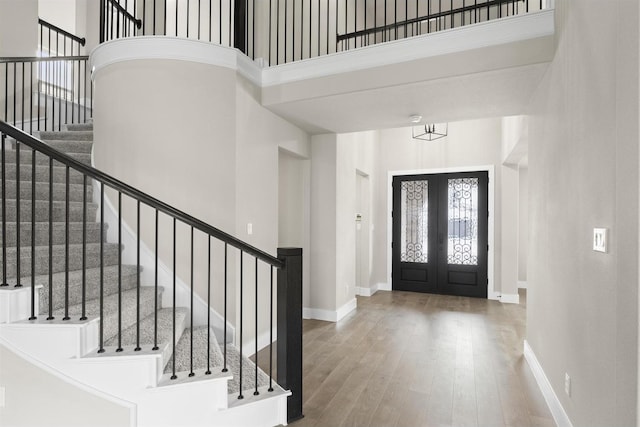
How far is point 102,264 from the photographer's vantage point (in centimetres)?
212

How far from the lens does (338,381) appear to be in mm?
3059

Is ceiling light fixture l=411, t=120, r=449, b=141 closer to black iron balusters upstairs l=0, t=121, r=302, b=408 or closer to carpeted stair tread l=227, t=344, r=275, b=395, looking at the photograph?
black iron balusters upstairs l=0, t=121, r=302, b=408

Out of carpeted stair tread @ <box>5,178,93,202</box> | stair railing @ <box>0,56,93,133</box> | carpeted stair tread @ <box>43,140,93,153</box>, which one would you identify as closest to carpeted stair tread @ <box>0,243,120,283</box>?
carpeted stair tread @ <box>5,178,93,202</box>

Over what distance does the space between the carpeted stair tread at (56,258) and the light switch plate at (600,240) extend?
3.23 m

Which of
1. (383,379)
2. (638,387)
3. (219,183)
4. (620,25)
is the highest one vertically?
(620,25)

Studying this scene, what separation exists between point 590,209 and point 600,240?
243 mm

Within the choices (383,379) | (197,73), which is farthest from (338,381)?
(197,73)

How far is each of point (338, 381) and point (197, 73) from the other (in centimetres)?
307

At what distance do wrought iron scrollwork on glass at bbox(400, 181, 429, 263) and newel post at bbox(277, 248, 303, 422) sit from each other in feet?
15.2

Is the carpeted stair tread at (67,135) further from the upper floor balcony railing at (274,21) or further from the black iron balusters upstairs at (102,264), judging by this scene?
the upper floor balcony railing at (274,21)

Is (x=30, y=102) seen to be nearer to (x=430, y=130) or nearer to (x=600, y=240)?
(x=430, y=130)

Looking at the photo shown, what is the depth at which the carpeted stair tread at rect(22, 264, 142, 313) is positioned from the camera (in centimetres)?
229

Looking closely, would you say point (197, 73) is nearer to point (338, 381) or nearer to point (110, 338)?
point (110, 338)

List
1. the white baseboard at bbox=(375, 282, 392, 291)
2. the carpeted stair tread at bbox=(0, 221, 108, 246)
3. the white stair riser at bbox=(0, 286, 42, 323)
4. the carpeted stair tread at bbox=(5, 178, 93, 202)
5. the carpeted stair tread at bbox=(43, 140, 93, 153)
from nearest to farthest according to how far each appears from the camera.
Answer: the white stair riser at bbox=(0, 286, 42, 323)
the carpeted stair tread at bbox=(0, 221, 108, 246)
the carpeted stair tread at bbox=(5, 178, 93, 202)
the carpeted stair tread at bbox=(43, 140, 93, 153)
the white baseboard at bbox=(375, 282, 392, 291)
